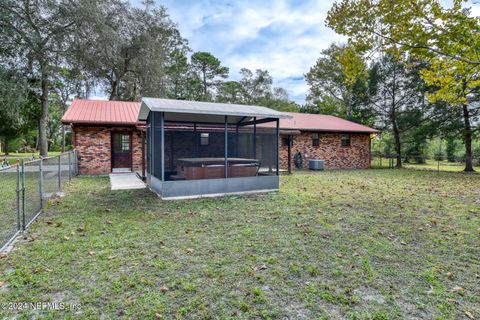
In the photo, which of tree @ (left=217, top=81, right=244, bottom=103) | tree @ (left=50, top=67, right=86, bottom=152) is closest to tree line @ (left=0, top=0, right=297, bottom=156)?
tree @ (left=50, top=67, right=86, bottom=152)

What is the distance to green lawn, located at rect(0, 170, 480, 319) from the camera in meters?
2.42

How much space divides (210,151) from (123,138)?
4.32 metres

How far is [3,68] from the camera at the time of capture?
14062mm

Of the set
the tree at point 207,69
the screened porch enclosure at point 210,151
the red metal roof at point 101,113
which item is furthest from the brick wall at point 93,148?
the tree at point 207,69

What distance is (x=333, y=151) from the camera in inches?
664

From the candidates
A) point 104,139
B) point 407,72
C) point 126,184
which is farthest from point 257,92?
point 126,184

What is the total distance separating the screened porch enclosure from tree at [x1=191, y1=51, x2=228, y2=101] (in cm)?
1714

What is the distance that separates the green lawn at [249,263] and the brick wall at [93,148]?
252 inches

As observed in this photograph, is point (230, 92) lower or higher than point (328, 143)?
higher

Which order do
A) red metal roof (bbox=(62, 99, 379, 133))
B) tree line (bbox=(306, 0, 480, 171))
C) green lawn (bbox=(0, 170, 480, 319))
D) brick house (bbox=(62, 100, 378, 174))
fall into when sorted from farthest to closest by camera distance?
brick house (bbox=(62, 100, 378, 174)) → red metal roof (bbox=(62, 99, 379, 133)) → tree line (bbox=(306, 0, 480, 171)) → green lawn (bbox=(0, 170, 480, 319))

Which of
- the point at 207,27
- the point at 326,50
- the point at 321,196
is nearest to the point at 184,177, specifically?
the point at 321,196

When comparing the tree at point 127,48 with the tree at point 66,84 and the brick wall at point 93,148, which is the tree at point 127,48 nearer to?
the tree at point 66,84

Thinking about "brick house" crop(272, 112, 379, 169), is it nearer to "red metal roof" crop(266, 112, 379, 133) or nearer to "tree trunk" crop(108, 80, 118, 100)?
"red metal roof" crop(266, 112, 379, 133)

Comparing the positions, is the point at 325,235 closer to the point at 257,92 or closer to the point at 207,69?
Result: the point at 207,69
